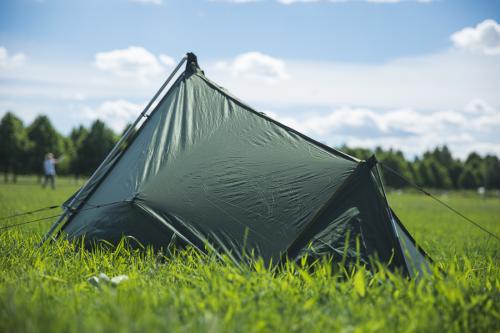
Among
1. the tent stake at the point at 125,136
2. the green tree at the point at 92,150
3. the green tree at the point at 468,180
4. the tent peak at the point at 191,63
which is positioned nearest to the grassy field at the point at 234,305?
the tent stake at the point at 125,136

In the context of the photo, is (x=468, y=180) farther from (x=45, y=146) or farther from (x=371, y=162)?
(x=371, y=162)

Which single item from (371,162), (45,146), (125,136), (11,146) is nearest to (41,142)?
(45,146)

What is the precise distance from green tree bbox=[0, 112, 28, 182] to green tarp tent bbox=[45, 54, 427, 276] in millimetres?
46039

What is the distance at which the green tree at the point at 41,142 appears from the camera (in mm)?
47625

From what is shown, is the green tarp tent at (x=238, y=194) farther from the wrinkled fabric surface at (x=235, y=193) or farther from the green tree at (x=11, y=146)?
the green tree at (x=11, y=146)

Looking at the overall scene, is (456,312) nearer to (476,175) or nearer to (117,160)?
(117,160)

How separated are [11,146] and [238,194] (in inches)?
1889

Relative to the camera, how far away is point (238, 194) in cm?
539

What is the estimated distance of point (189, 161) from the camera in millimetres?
5707

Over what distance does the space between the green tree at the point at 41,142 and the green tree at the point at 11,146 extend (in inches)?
37.9

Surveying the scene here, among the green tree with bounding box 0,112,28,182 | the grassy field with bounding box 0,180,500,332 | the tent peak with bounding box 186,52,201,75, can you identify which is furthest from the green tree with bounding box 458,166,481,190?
the grassy field with bounding box 0,180,500,332

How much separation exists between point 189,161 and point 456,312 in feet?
11.1

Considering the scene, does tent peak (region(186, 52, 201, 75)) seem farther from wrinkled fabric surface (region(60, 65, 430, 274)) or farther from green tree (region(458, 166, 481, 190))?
green tree (region(458, 166, 481, 190))

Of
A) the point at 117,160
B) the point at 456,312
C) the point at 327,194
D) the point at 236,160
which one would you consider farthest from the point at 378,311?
the point at 117,160
